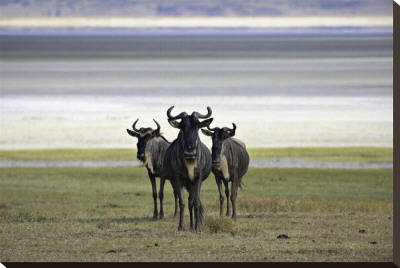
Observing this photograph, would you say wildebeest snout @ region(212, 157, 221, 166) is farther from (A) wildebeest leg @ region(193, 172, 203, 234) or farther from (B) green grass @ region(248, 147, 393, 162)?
(B) green grass @ region(248, 147, 393, 162)

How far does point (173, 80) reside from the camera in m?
120

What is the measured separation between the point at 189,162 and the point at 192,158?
145 millimetres

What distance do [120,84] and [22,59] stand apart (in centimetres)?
6615

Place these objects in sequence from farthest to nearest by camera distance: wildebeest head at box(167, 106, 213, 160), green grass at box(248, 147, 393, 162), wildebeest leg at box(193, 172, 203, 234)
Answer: green grass at box(248, 147, 393, 162), wildebeest leg at box(193, 172, 203, 234), wildebeest head at box(167, 106, 213, 160)

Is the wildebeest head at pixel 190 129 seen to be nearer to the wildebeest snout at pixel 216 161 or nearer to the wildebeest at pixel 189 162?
the wildebeest at pixel 189 162

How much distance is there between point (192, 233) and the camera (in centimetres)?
1750

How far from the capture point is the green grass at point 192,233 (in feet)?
50.3

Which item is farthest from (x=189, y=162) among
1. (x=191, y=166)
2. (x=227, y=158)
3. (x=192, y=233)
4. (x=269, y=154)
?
(x=269, y=154)

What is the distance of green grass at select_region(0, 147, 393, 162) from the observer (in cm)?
4050

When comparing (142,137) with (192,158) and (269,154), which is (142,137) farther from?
(269,154)

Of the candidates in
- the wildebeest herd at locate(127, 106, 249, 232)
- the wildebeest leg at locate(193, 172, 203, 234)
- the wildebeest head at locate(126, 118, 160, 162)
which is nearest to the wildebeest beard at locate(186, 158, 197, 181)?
the wildebeest herd at locate(127, 106, 249, 232)

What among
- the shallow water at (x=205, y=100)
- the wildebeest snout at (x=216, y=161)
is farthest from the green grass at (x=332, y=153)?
the wildebeest snout at (x=216, y=161)

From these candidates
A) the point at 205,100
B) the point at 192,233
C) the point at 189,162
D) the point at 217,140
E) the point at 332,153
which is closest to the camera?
the point at 192,233

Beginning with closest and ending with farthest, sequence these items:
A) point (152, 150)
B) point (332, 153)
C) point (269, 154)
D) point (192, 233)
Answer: point (192, 233), point (152, 150), point (269, 154), point (332, 153)
